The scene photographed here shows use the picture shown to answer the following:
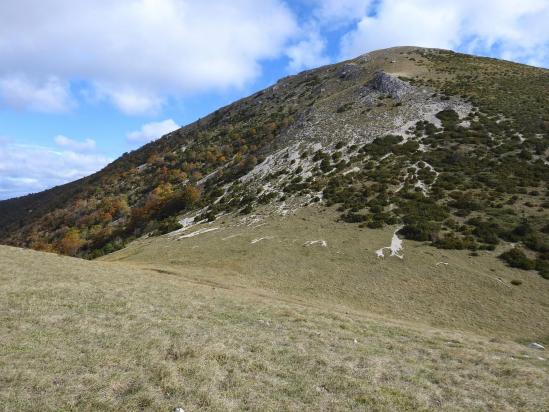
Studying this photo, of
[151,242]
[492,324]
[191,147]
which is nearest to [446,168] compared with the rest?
[492,324]

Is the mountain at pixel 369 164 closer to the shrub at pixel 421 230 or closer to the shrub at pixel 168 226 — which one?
the shrub at pixel 421 230

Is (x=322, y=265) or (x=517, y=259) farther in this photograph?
(x=322, y=265)

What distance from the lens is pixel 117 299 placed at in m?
20.9

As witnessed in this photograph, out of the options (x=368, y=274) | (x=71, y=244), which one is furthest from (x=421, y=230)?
(x=71, y=244)

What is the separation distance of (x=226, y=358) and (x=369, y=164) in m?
43.4

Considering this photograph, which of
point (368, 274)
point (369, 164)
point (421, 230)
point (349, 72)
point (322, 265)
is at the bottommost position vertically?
point (368, 274)

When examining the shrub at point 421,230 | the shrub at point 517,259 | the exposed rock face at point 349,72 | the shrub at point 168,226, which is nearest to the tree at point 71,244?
the shrub at point 168,226

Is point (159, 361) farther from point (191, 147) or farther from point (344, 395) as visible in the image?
point (191, 147)

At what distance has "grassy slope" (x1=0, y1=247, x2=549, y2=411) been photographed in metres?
11.2

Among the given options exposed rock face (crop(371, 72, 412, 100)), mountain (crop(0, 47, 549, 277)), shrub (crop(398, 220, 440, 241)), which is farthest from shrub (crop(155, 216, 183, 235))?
exposed rock face (crop(371, 72, 412, 100))

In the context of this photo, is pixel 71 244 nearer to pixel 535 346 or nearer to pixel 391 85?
pixel 391 85

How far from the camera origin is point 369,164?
54.0 metres

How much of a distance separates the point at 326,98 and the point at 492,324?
6152cm

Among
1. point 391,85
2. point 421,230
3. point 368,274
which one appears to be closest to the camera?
point 368,274
